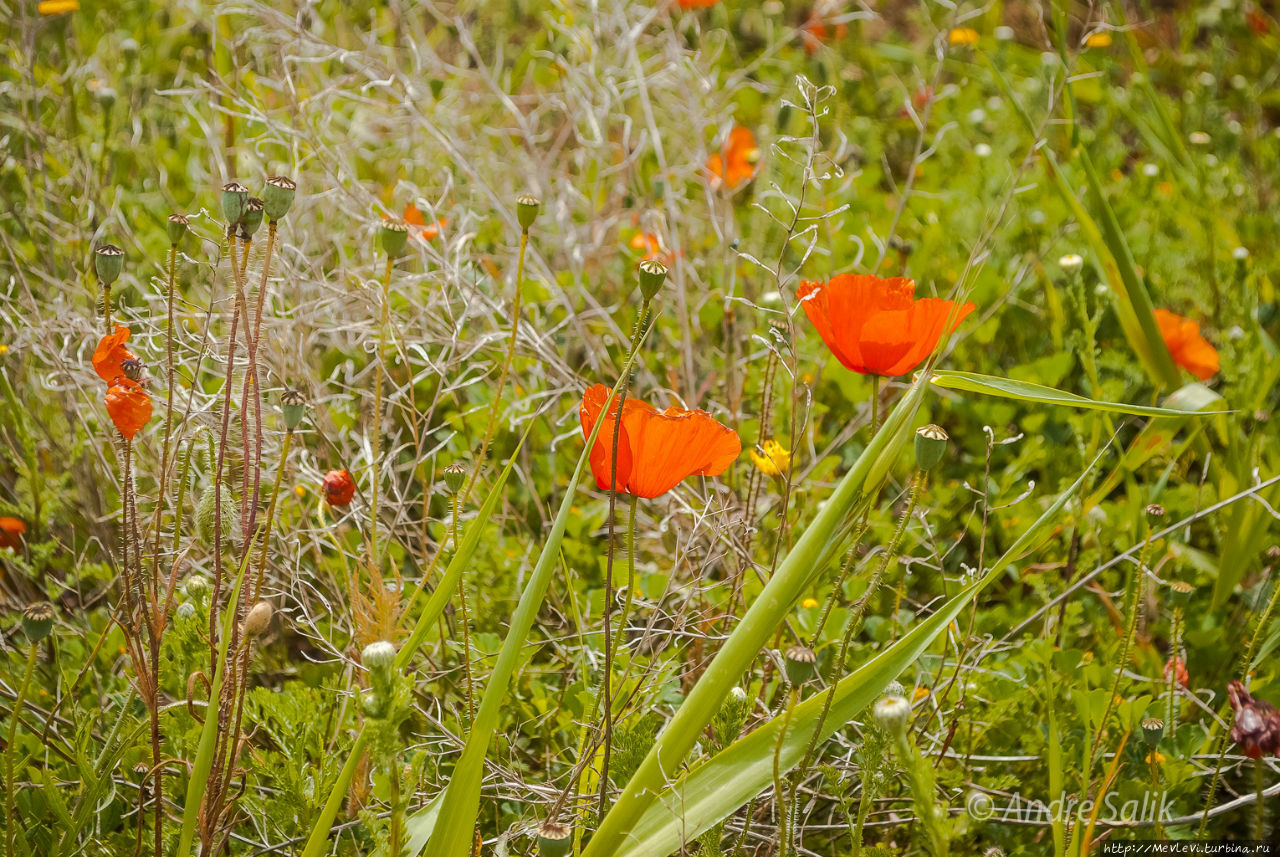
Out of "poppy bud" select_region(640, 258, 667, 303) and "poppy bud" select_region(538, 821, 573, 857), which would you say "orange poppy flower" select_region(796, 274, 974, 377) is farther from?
"poppy bud" select_region(538, 821, 573, 857)

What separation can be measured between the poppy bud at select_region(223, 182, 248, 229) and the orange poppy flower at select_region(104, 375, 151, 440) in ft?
0.62

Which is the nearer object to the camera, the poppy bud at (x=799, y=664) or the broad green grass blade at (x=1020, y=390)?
the poppy bud at (x=799, y=664)

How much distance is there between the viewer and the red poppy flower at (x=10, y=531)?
1.55 m

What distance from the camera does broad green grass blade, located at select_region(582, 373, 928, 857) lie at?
938mm

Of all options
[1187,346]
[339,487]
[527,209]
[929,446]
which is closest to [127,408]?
[339,487]

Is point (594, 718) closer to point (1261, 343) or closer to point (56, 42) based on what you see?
point (1261, 343)

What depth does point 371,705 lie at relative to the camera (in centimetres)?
83

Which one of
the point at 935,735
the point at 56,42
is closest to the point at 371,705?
the point at 935,735

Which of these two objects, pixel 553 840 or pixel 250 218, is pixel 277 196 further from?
pixel 553 840

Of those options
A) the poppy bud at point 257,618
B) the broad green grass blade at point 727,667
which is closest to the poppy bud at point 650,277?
the broad green grass blade at point 727,667

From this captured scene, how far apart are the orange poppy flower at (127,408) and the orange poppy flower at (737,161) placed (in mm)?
1467

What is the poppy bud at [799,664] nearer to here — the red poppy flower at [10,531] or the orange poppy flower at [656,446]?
the orange poppy flower at [656,446]

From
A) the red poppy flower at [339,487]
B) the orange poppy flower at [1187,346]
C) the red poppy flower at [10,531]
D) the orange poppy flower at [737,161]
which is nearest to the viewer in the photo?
the red poppy flower at [339,487]

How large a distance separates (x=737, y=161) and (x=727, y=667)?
6.30 feet
